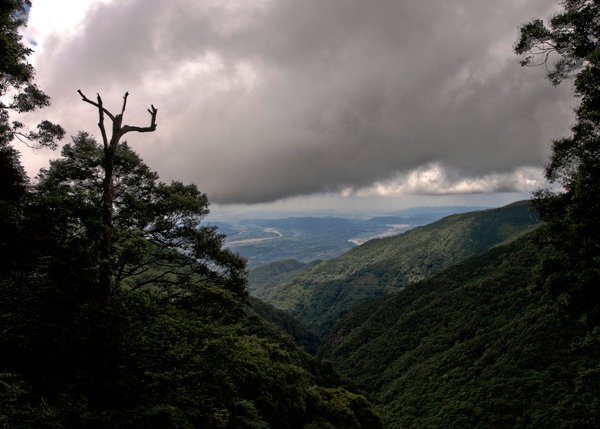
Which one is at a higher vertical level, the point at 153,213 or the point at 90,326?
the point at 153,213

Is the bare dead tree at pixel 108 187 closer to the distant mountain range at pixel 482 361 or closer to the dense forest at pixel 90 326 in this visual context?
the dense forest at pixel 90 326

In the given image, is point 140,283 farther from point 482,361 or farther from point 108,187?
point 482,361

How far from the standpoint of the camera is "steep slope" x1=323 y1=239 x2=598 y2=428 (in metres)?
87.0

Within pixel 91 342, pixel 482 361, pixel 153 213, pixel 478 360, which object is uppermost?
pixel 153 213

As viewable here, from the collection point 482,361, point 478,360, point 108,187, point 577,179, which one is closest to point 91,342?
point 108,187

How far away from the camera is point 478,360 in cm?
12206

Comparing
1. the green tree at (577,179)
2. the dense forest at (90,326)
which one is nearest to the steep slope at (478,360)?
the green tree at (577,179)

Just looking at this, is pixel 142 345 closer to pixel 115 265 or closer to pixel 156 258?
pixel 115 265

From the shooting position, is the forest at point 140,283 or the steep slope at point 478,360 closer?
the forest at point 140,283

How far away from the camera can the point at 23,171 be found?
1363cm

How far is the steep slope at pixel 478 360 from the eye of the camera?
87.0m

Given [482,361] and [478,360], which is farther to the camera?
[478,360]

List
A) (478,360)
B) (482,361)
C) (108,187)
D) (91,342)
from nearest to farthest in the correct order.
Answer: (91,342) < (108,187) < (482,361) < (478,360)

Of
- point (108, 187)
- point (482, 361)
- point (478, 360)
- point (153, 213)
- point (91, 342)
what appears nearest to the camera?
point (91, 342)
